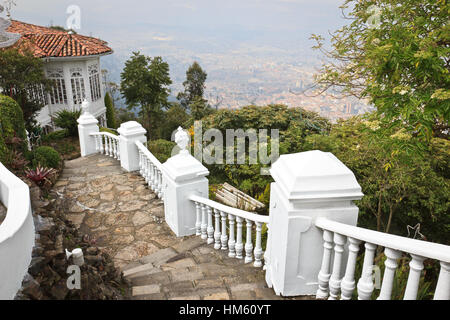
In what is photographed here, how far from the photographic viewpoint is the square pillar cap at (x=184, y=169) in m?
4.78

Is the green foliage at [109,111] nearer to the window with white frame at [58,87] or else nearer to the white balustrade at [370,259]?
the window with white frame at [58,87]

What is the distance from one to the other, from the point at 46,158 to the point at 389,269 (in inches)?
306

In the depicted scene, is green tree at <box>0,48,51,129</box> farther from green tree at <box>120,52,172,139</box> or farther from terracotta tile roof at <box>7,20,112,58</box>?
green tree at <box>120,52,172,139</box>

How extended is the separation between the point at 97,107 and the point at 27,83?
7916 mm

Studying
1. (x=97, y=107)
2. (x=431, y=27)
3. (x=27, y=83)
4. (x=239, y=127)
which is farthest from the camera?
(x=97, y=107)

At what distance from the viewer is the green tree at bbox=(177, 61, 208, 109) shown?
34531 mm

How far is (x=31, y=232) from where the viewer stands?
8.93 ft

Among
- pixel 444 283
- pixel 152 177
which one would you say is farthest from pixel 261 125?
pixel 444 283

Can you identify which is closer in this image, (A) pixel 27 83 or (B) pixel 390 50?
(B) pixel 390 50

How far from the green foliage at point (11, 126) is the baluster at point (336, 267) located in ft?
22.0

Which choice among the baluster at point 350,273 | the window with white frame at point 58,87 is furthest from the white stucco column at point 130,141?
the window with white frame at point 58,87
